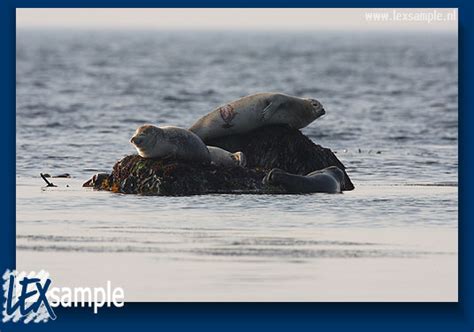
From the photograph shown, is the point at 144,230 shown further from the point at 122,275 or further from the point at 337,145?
the point at 337,145

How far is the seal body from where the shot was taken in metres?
16.6

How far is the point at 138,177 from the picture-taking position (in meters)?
16.7

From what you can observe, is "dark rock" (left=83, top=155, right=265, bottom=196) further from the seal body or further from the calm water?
the calm water

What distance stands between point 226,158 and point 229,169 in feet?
0.89

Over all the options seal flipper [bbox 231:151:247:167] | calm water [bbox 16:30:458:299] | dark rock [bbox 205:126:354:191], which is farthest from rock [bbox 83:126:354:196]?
calm water [bbox 16:30:458:299]

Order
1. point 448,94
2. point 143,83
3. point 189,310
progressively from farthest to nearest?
1. point 143,83
2. point 448,94
3. point 189,310

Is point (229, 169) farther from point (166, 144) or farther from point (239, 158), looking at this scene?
point (166, 144)

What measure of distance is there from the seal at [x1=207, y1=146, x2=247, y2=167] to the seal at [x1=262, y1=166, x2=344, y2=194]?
471mm

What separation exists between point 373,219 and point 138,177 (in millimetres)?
3023

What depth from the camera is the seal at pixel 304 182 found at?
16734 millimetres

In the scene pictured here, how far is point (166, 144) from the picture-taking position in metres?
16.7

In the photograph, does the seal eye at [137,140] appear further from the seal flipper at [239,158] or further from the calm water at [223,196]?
the seal flipper at [239,158]

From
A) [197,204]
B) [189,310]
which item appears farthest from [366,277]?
[197,204]
